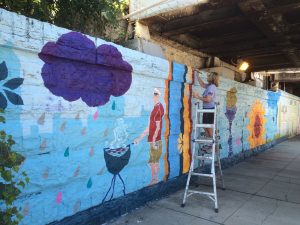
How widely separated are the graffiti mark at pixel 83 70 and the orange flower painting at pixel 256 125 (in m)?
7.05

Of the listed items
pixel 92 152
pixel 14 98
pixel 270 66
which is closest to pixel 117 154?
pixel 92 152

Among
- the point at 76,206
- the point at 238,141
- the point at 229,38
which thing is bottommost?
the point at 76,206

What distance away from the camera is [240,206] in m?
4.98

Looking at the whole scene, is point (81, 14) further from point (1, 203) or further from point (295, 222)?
point (295, 222)

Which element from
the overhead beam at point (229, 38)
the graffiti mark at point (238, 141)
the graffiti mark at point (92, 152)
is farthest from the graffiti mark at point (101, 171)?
the overhead beam at point (229, 38)

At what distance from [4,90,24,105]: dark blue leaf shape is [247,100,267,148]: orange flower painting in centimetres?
847

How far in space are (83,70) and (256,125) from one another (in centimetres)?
877

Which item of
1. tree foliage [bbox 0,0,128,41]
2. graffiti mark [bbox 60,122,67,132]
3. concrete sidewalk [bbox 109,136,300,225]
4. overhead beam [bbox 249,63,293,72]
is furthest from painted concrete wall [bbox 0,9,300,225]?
overhead beam [bbox 249,63,293,72]

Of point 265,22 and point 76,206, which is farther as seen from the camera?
point 265,22

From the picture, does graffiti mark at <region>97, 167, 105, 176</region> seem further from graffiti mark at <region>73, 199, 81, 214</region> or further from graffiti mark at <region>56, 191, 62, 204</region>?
graffiti mark at <region>56, 191, 62, 204</region>

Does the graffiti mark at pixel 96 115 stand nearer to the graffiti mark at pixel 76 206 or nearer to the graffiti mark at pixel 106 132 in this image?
the graffiti mark at pixel 106 132

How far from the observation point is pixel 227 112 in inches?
322

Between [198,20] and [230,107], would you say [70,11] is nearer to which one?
Result: [198,20]

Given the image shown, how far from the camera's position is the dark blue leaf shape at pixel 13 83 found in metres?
2.91
